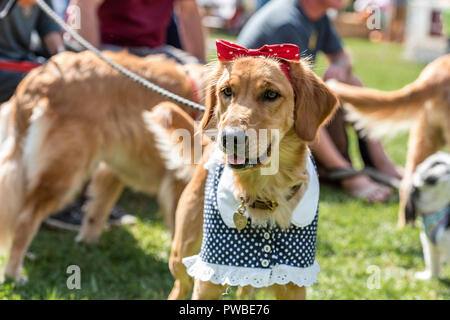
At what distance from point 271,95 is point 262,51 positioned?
0.20 m

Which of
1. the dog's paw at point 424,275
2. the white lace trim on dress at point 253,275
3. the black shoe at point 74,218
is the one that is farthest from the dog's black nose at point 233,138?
the black shoe at point 74,218

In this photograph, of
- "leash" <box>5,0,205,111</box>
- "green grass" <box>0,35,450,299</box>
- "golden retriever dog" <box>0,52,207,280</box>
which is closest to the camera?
"leash" <box>5,0,205,111</box>

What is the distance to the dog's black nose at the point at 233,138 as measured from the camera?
6.60 feet

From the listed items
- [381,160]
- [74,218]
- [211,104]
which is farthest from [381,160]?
[211,104]

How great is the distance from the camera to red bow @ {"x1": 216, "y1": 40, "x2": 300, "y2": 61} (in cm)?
222

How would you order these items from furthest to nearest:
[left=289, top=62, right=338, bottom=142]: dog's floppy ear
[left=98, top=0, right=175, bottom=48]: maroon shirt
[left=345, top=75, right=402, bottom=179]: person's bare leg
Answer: [left=345, top=75, right=402, bottom=179]: person's bare leg, [left=98, top=0, right=175, bottom=48]: maroon shirt, [left=289, top=62, right=338, bottom=142]: dog's floppy ear

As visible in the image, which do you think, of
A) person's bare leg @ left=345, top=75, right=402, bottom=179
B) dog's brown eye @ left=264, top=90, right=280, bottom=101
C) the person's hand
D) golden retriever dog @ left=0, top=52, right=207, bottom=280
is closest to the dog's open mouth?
dog's brown eye @ left=264, top=90, right=280, bottom=101

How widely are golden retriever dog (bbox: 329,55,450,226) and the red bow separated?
78.8 inches

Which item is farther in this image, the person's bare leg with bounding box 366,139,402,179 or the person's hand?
the person's bare leg with bounding box 366,139,402,179

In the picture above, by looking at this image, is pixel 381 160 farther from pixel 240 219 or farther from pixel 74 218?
pixel 240 219

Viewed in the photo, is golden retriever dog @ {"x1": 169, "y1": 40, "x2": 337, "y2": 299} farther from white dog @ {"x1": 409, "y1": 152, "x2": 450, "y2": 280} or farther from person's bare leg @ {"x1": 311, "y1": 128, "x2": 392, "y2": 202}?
person's bare leg @ {"x1": 311, "y1": 128, "x2": 392, "y2": 202}

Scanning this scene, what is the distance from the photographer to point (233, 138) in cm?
201

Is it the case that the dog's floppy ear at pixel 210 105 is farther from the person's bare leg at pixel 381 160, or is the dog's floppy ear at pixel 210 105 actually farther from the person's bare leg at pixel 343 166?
the person's bare leg at pixel 381 160
